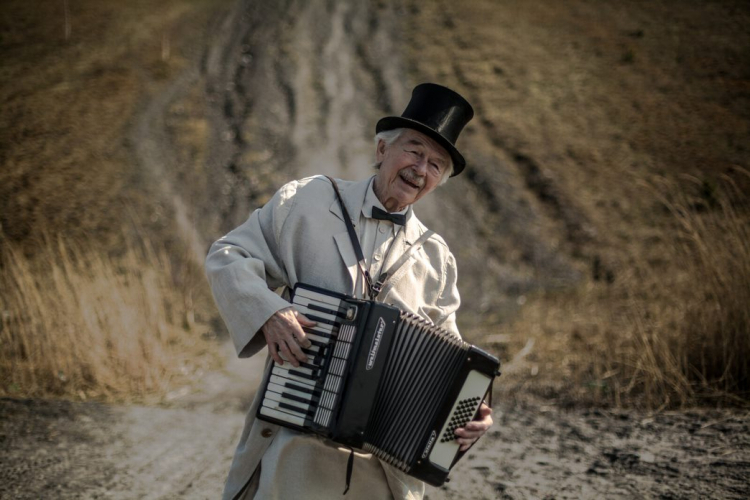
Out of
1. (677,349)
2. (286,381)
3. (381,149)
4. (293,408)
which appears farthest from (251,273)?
(677,349)

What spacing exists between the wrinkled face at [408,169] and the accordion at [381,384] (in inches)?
23.8

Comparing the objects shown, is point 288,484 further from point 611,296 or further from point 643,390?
point 611,296

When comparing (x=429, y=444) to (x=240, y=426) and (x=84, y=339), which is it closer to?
(x=240, y=426)

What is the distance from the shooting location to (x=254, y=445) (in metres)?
2.67

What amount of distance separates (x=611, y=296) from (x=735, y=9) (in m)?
14.0

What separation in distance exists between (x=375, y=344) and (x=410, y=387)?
276 mm

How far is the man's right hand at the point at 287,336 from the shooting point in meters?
2.48

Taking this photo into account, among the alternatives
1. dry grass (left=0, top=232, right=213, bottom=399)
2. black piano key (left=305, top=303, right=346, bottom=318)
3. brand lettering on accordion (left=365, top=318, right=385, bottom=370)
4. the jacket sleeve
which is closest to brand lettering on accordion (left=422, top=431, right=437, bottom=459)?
brand lettering on accordion (left=365, top=318, right=385, bottom=370)

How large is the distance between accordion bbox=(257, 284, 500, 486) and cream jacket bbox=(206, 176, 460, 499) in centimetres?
18

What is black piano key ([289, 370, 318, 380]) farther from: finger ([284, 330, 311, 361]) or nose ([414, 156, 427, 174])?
nose ([414, 156, 427, 174])

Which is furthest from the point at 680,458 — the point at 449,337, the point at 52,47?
the point at 52,47

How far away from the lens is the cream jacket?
260 centimetres

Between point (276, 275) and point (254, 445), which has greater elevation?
point (276, 275)

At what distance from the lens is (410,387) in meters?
2.65
